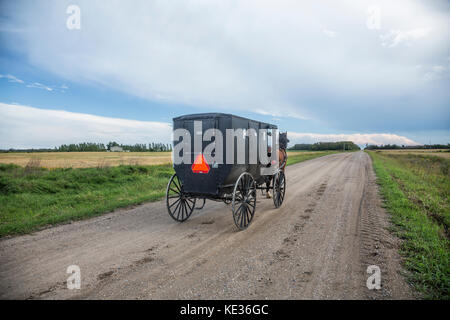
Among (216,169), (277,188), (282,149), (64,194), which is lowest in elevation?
(64,194)

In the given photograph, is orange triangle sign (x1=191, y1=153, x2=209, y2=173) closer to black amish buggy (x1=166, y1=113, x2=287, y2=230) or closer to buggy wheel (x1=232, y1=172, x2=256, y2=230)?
black amish buggy (x1=166, y1=113, x2=287, y2=230)

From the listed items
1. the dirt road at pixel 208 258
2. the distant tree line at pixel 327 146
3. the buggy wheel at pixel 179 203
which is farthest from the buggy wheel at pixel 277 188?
the distant tree line at pixel 327 146

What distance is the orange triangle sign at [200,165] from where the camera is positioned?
5.75 m

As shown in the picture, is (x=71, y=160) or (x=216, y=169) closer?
(x=216, y=169)

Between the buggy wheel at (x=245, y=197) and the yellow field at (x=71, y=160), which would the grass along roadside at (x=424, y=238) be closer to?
the buggy wheel at (x=245, y=197)

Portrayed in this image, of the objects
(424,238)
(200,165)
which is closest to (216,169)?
(200,165)

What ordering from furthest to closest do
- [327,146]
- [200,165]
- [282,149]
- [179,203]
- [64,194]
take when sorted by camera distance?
1. [327,146]
2. [64,194]
3. [282,149]
4. [179,203]
5. [200,165]

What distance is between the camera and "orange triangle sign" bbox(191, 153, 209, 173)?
227 inches

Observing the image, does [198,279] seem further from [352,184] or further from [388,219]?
[352,184]

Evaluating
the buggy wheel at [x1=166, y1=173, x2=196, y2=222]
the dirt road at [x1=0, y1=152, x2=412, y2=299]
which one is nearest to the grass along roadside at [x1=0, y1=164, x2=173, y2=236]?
the dirt road at [x1=0, y1=152, x2=412, y2=299]

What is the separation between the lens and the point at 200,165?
228 inches

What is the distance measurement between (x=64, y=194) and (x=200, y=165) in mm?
7375

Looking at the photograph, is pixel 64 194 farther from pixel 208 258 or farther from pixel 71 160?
pixel 71 160

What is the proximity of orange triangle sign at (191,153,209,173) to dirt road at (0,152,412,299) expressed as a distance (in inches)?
57.6
